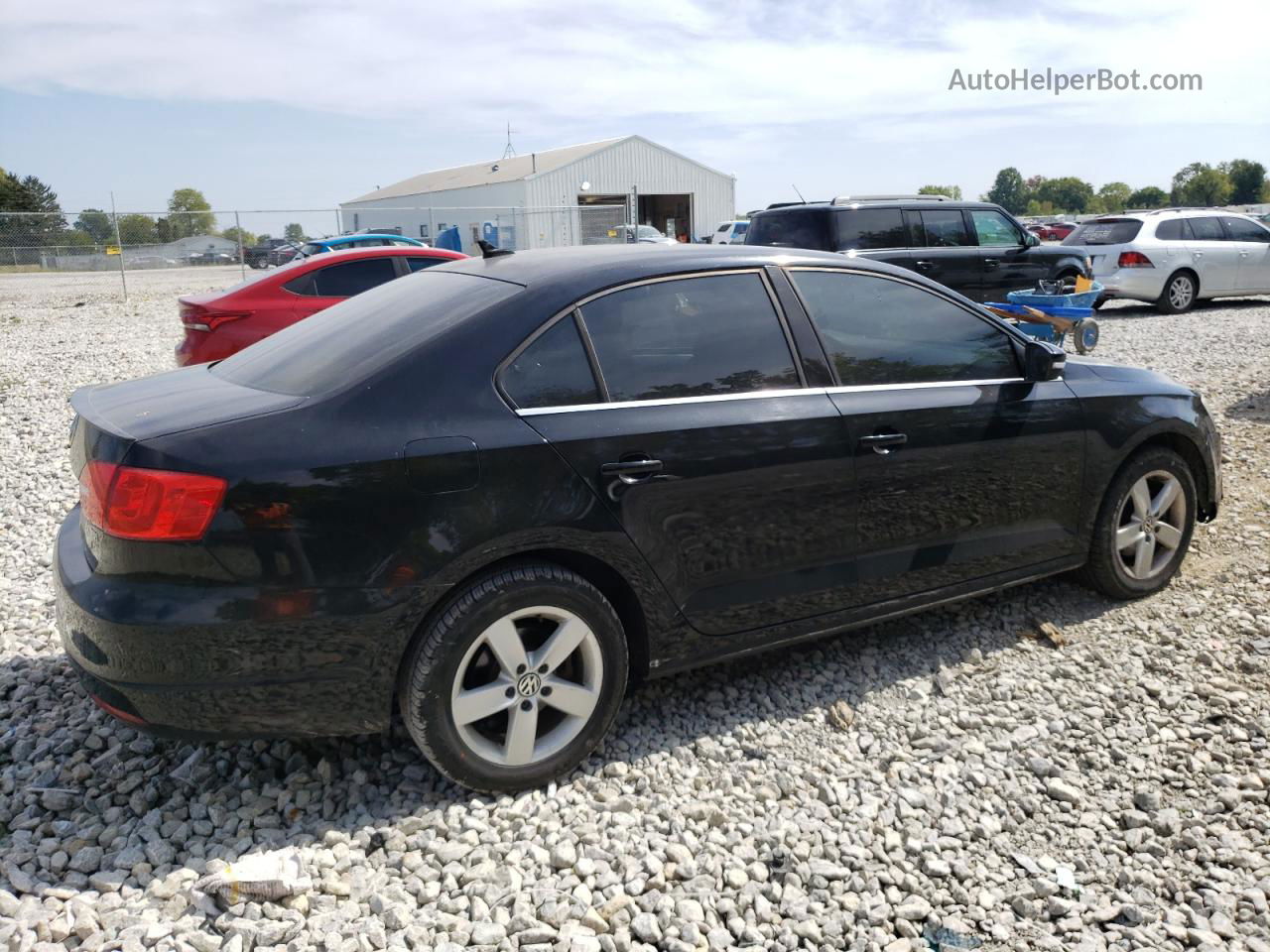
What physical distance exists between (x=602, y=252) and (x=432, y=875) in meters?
2.14

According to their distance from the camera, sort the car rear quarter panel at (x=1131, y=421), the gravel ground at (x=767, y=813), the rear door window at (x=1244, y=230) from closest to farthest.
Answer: the gravel ground at (x=767, y=813) < the car rear quarter panel at (x=1131, y=421) < the rear door window at (x=1244, y=230)

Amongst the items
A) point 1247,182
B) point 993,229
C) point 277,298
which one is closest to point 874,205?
point 993,229

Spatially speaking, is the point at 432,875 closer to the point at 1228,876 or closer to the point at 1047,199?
the point at 1228,876

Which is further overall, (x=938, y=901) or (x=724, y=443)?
(x=724, y=443)

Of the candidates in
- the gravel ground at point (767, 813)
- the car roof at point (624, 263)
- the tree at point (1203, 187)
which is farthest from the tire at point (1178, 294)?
the tree at point (1203, 187)

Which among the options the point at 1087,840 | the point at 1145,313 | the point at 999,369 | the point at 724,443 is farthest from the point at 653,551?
the point at 1145,313

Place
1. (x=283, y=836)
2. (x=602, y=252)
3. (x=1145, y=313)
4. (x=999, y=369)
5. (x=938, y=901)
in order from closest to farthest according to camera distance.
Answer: (x=938, y=901)
(x=283, y=836)
(x=602, y=252)
(x=999, y=369)
(x=1145, y=313)

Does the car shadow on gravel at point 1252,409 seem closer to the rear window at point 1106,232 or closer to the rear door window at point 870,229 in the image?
the rear door window at point 870,229

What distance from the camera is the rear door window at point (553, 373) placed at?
3111 millimetres

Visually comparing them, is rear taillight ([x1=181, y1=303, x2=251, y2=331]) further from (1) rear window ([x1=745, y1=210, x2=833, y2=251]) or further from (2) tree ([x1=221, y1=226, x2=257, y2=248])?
(2) tree ([x1=221, y1=226, x2=257, y2=248])

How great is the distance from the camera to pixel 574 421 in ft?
10.3

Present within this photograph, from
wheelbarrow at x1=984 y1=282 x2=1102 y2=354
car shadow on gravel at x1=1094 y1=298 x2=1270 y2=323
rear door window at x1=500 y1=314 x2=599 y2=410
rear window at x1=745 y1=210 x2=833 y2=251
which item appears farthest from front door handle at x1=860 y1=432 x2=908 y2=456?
car shadow on gravel at x1=1094 y1=298 x2=1270 y2=323

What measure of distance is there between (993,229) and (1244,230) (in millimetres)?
5945

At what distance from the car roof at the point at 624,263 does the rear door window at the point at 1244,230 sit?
15362 millimetres
